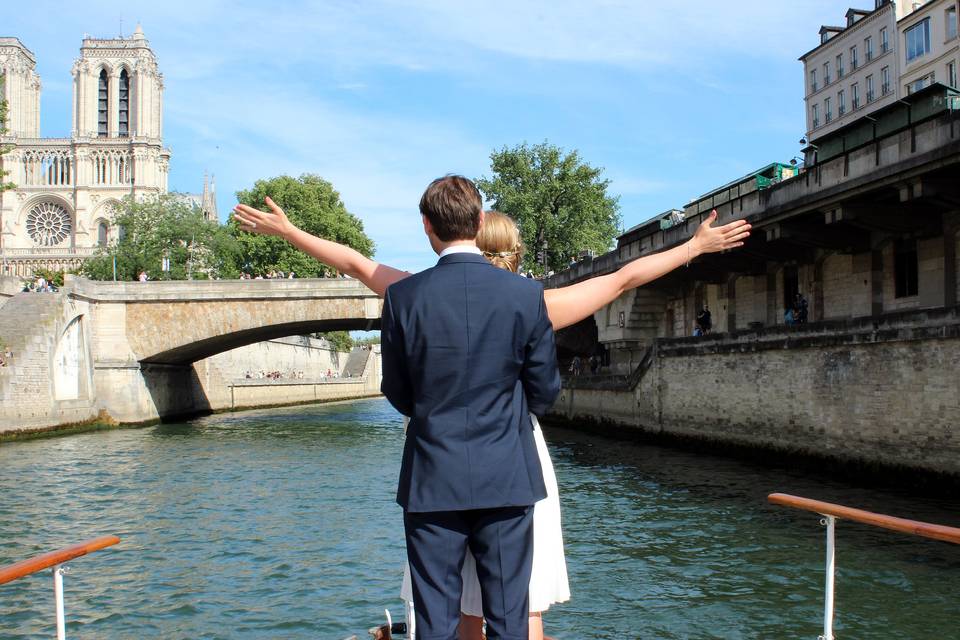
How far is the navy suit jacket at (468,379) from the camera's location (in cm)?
278

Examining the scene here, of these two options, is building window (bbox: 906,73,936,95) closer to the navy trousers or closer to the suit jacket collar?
the suit jacket collar

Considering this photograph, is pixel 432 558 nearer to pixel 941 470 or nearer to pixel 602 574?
pixel 602 574

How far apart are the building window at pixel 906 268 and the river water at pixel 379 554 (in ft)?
19.0

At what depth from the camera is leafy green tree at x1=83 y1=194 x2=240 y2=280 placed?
189ft

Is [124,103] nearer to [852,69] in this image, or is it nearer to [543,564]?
[852,69]

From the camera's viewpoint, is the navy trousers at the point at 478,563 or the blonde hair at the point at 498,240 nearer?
the navy trousers at the point at 478,563

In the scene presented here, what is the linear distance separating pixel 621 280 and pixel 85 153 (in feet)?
360

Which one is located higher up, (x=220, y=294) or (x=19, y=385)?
(x=220, y=294)

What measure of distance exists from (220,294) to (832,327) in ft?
86.4

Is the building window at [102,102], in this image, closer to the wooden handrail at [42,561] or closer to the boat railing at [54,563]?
the boat railing at [54,563]

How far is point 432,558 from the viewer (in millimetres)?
2865

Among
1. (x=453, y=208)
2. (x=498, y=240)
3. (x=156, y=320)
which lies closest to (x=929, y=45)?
(x=156, y=320)

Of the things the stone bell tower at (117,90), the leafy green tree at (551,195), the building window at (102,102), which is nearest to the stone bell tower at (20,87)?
the stone bell tower at (117,90)

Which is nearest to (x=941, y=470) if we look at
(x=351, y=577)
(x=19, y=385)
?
(x=351, y=577)
